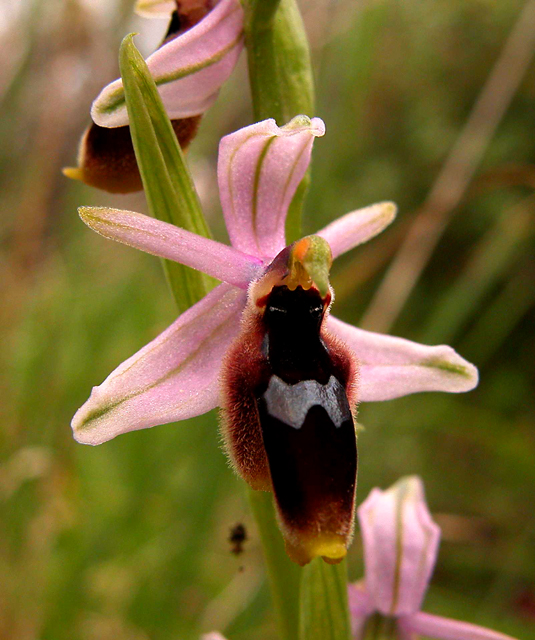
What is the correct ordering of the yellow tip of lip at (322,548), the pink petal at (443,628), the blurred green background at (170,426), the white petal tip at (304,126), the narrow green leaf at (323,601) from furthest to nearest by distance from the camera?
the blurred green background at (170,426) < the pink petal at (443,628) < the narrow green leaf at (323,601) < the white petal tip at (304,126) < the yellow tip of lip at (322,548)

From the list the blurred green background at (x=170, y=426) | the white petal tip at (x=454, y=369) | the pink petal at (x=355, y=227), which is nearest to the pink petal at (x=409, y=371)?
the white petal tip at (x=454, y=369)

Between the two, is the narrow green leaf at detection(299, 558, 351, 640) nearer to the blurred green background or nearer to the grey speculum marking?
the grey speculum marking

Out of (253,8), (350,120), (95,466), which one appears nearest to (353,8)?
(350,120)

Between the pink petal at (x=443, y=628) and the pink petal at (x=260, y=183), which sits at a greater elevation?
the pink petal at (x=260, y=183)

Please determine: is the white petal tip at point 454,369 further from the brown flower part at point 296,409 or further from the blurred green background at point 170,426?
the blurred green background at point 170,426

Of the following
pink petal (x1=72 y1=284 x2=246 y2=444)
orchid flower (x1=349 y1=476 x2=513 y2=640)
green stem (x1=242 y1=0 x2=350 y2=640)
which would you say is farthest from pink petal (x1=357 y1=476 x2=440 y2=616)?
pink petal (x1=72 y1=284 x2=246 y2=444)

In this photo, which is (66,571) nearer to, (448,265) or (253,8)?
(253,8)
